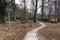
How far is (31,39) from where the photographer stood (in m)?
15.0

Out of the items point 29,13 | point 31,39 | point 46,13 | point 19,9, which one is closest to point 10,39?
point 31,39

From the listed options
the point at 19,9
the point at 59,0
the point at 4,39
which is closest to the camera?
the point at 4,39

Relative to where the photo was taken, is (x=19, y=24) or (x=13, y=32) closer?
(x=13, y=32)

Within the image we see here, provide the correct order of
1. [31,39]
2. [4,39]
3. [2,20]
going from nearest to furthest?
1. [4,39]
2. [31,39]
3. [2,20]

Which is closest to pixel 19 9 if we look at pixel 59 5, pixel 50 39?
pixel 59 5

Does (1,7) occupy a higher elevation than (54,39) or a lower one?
higher

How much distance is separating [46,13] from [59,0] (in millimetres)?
24004

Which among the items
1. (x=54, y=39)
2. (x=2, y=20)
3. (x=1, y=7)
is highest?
(x=1, y=7)

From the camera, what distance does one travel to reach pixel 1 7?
2428cm

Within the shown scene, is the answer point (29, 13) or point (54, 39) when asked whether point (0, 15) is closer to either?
point (54, 39)

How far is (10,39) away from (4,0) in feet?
43.7

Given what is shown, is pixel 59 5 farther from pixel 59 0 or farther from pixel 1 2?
pixel 1 2

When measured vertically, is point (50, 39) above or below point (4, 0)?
below

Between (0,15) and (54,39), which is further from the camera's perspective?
(0,15)
